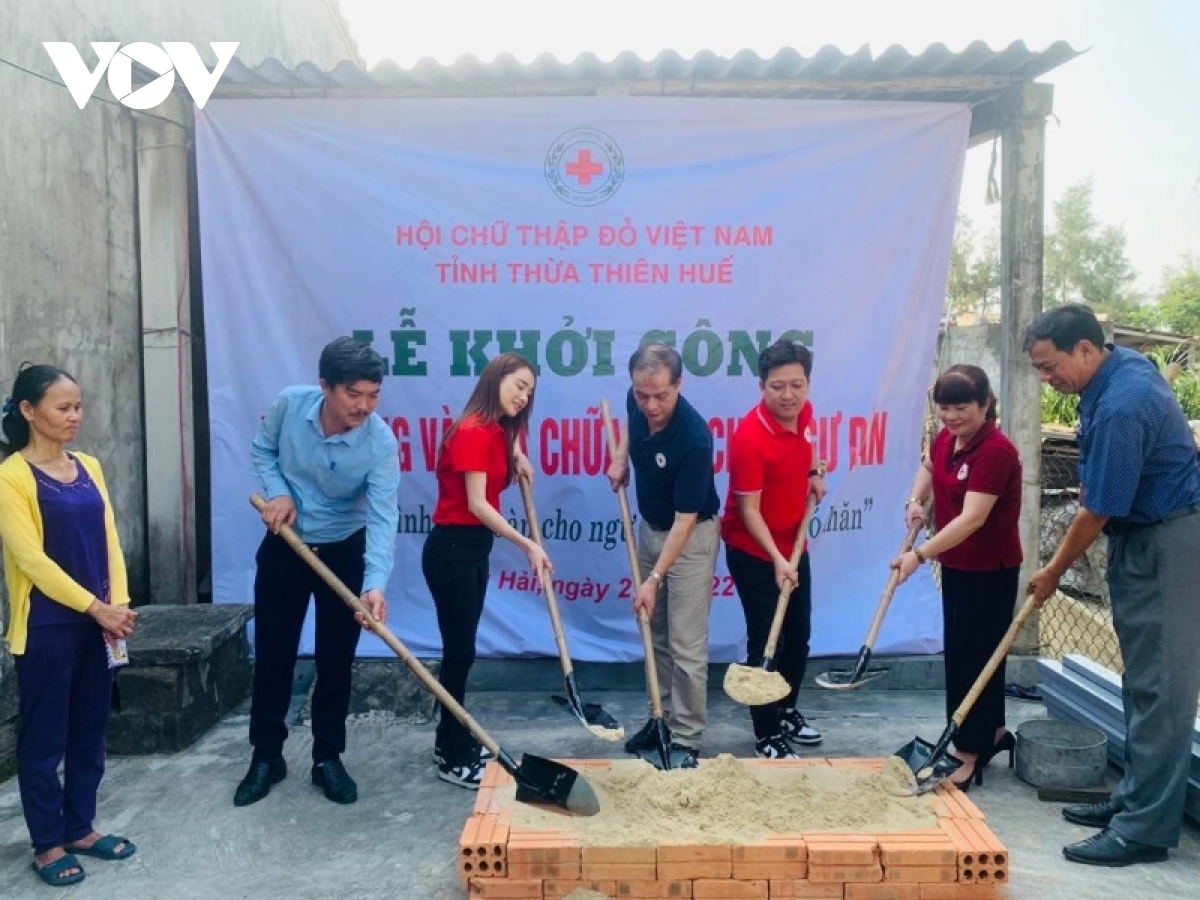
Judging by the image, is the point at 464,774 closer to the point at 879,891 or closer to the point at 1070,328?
the point at 879,891

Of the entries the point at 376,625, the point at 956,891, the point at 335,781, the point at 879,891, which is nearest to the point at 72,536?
the point at 376,625

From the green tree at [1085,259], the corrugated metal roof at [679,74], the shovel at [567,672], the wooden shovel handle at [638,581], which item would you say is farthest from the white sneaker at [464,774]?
the green tree at [1085,259]

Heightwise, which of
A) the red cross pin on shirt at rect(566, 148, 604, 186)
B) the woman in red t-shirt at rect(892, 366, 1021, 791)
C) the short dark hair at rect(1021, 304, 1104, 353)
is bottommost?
the woman in red t-shirt at rect(892, 366, 1021, 791)

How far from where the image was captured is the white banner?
4582mm

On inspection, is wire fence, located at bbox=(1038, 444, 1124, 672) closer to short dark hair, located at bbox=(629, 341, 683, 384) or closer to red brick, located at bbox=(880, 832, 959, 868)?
red brick, located at bbox=(880, 832, 959, 868)

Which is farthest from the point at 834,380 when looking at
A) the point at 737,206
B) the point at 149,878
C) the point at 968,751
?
the point at 149,878

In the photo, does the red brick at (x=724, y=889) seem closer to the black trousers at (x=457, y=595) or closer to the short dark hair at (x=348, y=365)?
the black trousers at (x=457, y=595)

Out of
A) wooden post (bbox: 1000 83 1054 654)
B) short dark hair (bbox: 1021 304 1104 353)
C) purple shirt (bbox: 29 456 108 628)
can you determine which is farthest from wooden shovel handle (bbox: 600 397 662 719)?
wooden post (bbox: 1000 83 1054 654)

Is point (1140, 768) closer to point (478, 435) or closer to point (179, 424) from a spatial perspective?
point (478, 435)

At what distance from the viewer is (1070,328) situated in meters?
3.06

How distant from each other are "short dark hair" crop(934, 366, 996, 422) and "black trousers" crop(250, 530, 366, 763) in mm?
2267

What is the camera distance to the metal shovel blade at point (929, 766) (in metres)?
3.20

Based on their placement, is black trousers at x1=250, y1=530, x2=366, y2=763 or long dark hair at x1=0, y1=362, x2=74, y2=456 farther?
black trousers at x1=250, y1=530, x2=366, y2=763

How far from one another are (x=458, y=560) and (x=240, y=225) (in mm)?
2174
